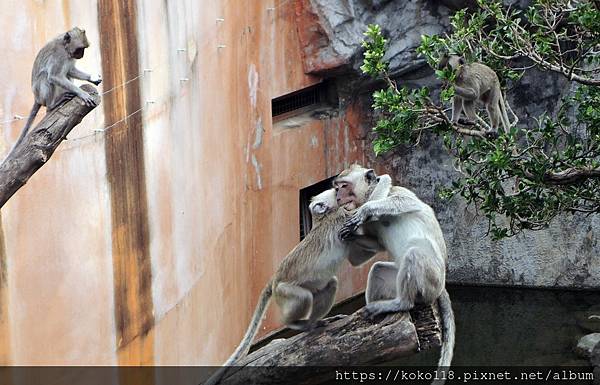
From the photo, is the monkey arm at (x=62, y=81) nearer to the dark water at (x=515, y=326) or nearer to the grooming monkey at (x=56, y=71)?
the grooming monkey at (x=56, y=71)

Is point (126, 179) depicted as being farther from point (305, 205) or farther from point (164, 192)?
point (305, 205)

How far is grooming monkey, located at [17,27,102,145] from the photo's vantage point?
8305 mm

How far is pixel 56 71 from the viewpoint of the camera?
838 centimetres

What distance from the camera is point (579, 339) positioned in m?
13.9

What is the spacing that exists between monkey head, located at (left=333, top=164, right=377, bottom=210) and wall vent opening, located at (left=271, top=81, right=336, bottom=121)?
23.3 feet

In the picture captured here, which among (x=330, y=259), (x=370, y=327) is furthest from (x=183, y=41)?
(x=370, y=327)

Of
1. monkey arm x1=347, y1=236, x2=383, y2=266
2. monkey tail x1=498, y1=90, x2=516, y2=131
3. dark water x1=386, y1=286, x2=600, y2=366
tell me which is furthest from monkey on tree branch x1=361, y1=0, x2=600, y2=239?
dark water x1=386, y1=286, x2=600, y2=366

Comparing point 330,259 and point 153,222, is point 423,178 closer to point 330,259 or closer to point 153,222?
point 153,222

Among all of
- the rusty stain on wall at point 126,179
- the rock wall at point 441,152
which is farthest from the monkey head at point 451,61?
the rock wall at point 441,152

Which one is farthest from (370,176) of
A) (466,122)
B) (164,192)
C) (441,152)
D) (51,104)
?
(441,152)

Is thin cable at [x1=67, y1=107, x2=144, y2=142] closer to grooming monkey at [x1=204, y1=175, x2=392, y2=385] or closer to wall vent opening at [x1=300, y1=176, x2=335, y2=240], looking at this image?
grooming monkey at [x1=204, y1=175, x2=392, y2=385]

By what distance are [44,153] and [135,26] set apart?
4972mm

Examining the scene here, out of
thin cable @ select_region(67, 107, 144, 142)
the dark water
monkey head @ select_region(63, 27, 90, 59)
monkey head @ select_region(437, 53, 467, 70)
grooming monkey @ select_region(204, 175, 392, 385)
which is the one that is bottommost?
the dark water

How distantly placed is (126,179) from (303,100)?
5071 mm
